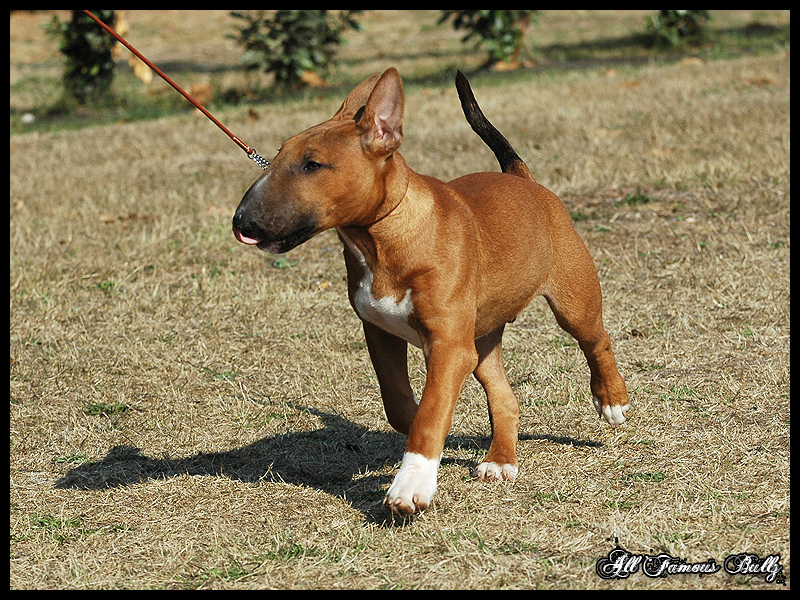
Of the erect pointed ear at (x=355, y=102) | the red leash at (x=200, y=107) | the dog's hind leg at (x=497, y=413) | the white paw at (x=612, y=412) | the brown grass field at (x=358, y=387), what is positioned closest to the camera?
the brown grass field at (x=358, y=387)

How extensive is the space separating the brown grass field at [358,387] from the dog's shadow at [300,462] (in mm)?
16

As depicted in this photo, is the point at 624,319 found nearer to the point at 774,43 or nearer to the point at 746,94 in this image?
the point at 746,94

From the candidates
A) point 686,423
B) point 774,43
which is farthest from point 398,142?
point 774,43

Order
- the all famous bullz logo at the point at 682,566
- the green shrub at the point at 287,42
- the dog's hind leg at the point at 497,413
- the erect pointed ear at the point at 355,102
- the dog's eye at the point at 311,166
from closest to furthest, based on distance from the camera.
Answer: the all famous bullz logo at the point at 682,566, the dog's eye at the point at 311,166, the erect pointed ear at the point at 355,102, the dog's hind leg at the point at 497,413, the green shrub at the point at 287,42

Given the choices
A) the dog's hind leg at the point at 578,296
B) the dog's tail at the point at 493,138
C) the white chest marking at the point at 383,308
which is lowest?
the dog's hind leg at the point at 578,296

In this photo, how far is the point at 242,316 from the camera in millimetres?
6789

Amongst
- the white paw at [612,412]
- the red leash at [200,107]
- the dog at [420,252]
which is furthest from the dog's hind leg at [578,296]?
the red leash at [200,107]

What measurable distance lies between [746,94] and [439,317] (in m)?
9.52

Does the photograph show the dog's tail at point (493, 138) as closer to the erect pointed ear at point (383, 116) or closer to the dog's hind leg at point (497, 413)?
the dog's hind leg at point (497, 413)

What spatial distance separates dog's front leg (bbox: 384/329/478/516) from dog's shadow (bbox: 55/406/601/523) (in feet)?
2.46

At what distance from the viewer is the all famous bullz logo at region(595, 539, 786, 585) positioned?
11.3ft

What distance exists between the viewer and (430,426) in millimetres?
3703

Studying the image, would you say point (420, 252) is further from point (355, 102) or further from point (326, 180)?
point (355, 102)

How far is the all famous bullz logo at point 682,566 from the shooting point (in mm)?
3438
